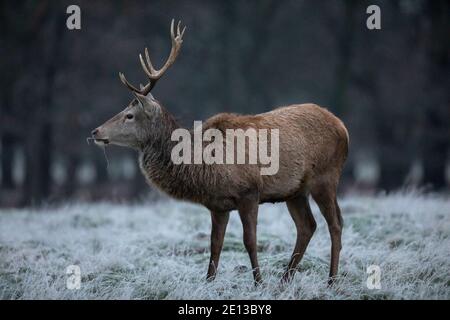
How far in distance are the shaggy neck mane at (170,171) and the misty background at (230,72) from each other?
9962mm

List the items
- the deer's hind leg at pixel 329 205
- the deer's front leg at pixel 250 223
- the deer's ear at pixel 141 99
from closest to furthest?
1. the deer's front leg at pixel 250 223
2. the deer's ear at pixel 141 99
3. the deer's hind leg at pixel 329 205

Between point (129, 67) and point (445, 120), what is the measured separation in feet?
30.4

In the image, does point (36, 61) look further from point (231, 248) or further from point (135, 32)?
point (231, 248)

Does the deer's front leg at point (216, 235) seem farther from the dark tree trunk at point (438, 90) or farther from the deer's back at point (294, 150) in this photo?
the dark tree trunk at point (438, 90)

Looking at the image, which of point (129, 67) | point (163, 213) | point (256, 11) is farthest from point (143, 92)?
point (256, 11)

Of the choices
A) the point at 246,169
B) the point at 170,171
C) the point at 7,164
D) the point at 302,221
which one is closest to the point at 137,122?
the point at 170,171

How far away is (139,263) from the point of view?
814 cm

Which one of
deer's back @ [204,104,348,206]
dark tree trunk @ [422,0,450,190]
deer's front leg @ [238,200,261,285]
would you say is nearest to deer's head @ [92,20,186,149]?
deer's back @ [204,104,348,206]

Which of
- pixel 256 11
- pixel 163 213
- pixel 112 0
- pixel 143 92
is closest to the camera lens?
pixel 143 92

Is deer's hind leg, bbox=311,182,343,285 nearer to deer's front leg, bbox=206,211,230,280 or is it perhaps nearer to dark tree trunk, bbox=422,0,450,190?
deer's front leg, bbox=206,211,230,280

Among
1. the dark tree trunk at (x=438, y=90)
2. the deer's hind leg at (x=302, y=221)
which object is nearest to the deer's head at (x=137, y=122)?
the deer's hind leg at (x=302, y=221)

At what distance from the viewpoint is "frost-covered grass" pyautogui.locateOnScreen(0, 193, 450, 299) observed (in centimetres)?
691

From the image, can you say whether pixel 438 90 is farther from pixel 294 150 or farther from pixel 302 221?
pixel 294 150

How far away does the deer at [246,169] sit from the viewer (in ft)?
23.5
